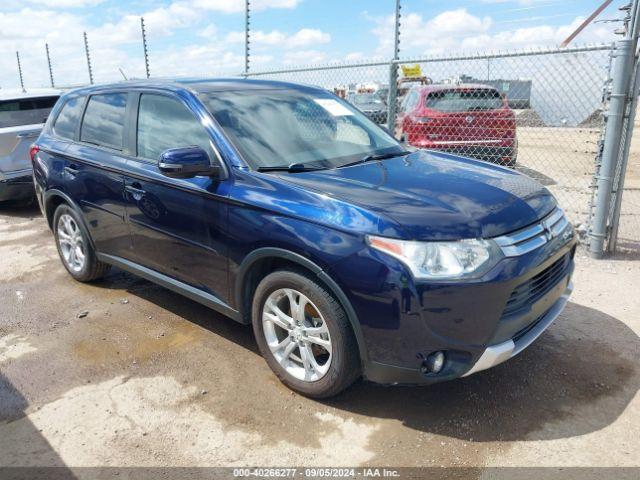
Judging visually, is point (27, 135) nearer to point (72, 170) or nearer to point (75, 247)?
point (75, 247)

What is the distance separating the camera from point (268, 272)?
3139 millimetres

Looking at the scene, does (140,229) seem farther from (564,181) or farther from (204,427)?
(564,181)

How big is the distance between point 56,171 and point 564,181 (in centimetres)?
841

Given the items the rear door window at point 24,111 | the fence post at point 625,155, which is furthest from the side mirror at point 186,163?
the rear door window at point 24,111

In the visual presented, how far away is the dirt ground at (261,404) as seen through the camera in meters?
2.65

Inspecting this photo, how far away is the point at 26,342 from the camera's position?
3934 mm

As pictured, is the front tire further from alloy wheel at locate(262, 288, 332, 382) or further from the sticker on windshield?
the sticker on windshield

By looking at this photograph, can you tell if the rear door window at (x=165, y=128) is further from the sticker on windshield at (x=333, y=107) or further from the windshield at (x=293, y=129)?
the sticker on windshield at (x=333, y=107)

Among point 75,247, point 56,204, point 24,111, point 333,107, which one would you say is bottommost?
point 75,247

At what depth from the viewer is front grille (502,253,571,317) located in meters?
2.66

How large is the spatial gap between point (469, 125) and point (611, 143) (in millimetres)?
3415

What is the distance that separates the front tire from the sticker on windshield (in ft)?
5.25

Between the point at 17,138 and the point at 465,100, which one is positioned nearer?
the point at 17,138

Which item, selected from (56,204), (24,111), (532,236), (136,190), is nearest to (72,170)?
(56,204)
